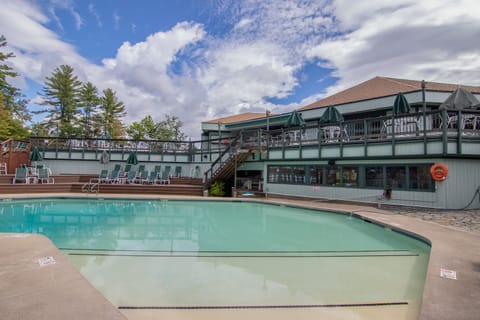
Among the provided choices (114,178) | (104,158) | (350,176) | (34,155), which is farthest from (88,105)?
(350,176)

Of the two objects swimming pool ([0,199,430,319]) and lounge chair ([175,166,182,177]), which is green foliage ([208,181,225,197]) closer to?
lounge chair ([175,166,182,177])

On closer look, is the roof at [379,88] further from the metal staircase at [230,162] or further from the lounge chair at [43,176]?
the lounge chair at [43,176]

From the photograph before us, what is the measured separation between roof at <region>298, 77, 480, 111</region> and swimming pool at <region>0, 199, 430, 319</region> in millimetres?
9259

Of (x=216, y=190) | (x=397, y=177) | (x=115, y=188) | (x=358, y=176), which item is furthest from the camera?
(x=115, y=188)

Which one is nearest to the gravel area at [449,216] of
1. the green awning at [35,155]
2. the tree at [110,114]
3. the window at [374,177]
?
the window at [374,177]

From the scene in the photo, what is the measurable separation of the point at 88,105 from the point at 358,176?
32.2 m

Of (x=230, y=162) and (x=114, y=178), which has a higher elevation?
(x=230, y=162)

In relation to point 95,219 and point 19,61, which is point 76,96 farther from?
point 95,219

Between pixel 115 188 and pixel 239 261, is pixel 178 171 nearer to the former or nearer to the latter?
pixel 115 188

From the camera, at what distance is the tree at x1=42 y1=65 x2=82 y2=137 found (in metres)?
30.0

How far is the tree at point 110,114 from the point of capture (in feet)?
107

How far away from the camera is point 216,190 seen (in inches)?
553

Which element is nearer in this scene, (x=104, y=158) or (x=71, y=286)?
(x=71, y=286)

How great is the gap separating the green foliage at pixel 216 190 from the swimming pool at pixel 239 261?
166 inches
